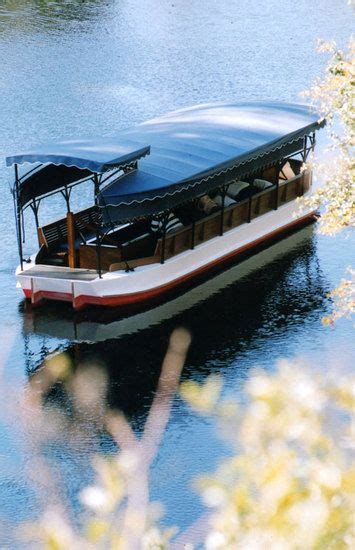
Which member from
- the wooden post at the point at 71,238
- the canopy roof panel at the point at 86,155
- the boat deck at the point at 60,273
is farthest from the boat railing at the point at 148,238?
the canopy roof panel at the point at 86,155

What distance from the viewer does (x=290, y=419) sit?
537 centimetres

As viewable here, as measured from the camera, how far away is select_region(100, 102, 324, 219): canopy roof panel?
24875mm

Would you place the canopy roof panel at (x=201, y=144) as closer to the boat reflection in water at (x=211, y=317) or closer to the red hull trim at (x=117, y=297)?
the red hull trim at (x=117, y=297)

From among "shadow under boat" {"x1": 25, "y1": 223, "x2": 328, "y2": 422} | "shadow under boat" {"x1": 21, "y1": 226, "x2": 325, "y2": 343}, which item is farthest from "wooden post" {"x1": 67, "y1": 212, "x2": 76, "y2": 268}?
"shadow under boat" {"x1": 25, "y1": 223, "x2": 328, "y2": 422}

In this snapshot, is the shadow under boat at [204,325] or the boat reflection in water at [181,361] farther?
the shadow under boat at [204,325]

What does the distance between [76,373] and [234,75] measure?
33.7 meters

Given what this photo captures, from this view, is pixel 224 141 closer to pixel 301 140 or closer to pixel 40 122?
pixel 301 140

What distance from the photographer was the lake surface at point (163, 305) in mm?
19141

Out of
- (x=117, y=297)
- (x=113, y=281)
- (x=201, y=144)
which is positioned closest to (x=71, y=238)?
(x=113, y=281)

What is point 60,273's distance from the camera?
25578 mm

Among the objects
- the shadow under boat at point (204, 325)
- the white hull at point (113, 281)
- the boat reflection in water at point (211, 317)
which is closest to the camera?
the shadow under boat at point (204, 325)

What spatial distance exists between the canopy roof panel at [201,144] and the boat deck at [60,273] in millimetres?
2039

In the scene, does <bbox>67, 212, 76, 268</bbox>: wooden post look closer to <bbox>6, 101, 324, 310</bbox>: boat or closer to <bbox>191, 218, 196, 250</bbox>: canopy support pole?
<bbox>6, 101, 324, 310</bbox>: boat

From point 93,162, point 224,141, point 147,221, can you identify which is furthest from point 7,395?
point 224,141
